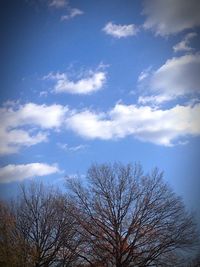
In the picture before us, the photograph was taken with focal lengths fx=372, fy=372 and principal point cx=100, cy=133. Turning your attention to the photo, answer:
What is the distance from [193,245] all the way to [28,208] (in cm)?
1428

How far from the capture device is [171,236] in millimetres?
26031

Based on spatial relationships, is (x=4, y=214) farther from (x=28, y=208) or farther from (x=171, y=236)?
(x=171, y=236)

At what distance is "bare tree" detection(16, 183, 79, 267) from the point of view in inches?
1151

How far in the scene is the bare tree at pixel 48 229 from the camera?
2923cm

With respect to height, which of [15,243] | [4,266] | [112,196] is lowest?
[4,266]

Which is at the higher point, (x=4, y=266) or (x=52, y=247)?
→ (x=52, y=247)

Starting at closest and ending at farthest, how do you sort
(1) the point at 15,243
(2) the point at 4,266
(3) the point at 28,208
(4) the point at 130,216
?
(2) the point at 4,266 < (1) the point at 15,243 < (4) the point at 130,216 < (3) the point at 28,208

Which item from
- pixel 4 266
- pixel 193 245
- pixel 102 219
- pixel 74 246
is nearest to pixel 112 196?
pixel 102 219

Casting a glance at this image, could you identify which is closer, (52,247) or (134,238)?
(134,238)

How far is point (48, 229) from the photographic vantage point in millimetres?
30984

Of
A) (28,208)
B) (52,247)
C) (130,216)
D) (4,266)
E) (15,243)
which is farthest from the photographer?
(28,208)

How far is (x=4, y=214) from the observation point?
2767 cm

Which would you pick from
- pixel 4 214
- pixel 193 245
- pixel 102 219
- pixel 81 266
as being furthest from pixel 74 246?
pixel 193 245

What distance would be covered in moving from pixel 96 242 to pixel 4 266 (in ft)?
21.1
